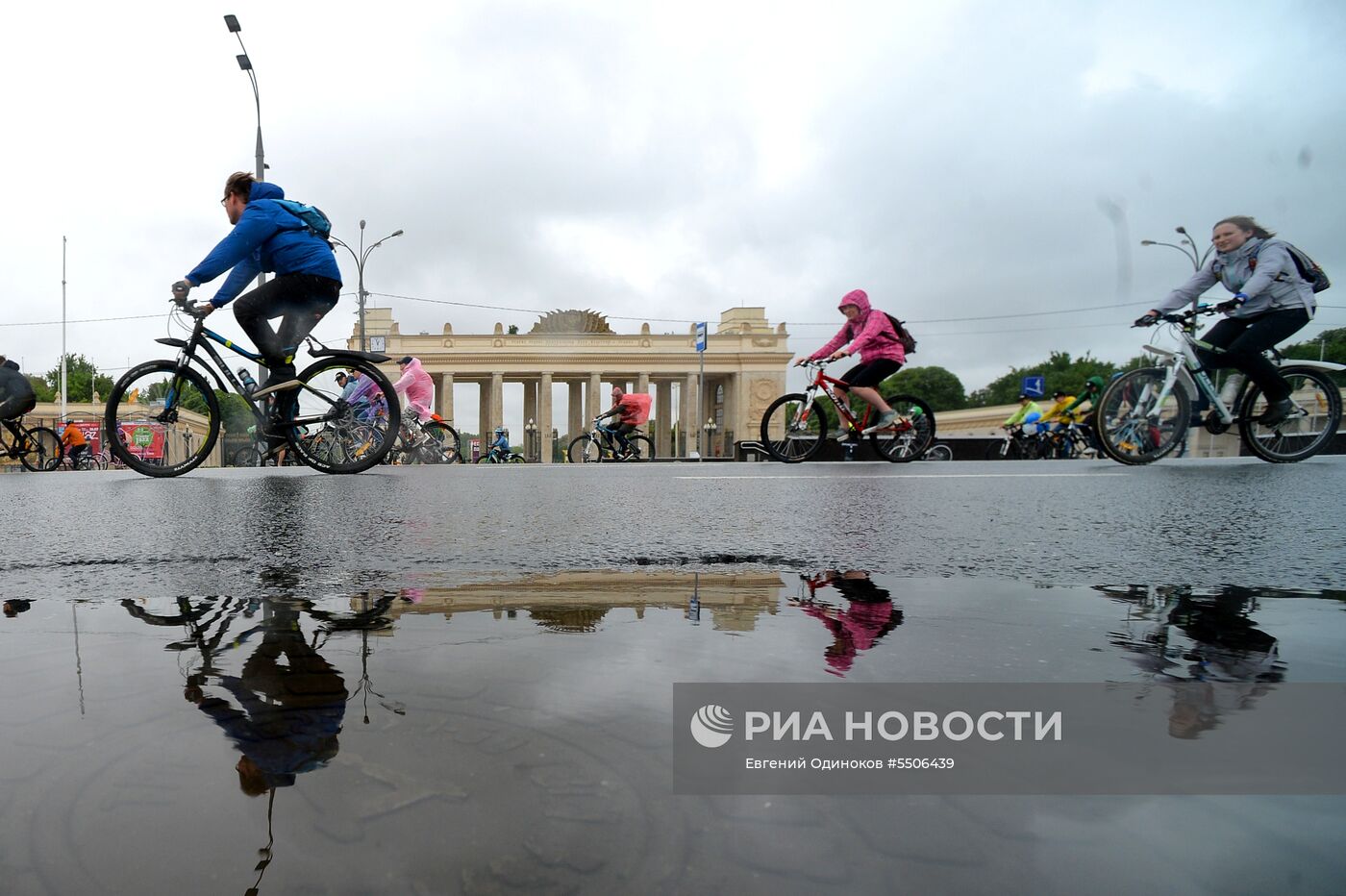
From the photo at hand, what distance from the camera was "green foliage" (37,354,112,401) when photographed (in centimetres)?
6900

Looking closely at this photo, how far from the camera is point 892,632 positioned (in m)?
1.22

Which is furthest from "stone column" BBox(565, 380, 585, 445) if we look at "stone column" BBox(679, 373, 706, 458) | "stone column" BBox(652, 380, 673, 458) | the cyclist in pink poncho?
the cyclist in pink poncho

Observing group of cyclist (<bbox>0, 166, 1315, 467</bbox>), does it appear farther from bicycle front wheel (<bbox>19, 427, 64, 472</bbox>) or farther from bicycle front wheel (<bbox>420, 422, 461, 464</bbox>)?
bicycle front wheel (<bbox>19, 427, 64, 472</bbox>)

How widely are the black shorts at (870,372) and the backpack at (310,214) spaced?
579 centimetres

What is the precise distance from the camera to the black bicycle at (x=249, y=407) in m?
5.36

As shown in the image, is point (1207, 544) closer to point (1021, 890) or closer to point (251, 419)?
point (1021, 890)

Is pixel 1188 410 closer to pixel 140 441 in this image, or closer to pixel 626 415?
pixel 140 441

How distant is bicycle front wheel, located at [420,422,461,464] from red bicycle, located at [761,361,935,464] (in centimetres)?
518

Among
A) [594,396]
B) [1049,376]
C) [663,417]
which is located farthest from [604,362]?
[1049,376]

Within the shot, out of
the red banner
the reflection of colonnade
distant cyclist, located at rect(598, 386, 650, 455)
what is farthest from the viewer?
distant cyclist, located at rect(598, 386, 650, 455)

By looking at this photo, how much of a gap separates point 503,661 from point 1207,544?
6.81 ft

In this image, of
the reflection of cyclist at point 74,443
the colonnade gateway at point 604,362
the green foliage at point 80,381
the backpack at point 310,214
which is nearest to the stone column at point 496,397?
the colonnade gateway at point 604,362

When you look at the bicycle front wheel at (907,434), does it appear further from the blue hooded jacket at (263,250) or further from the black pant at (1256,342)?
the blue hooded jacket at (263,250)

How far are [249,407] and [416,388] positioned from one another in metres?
6.16
